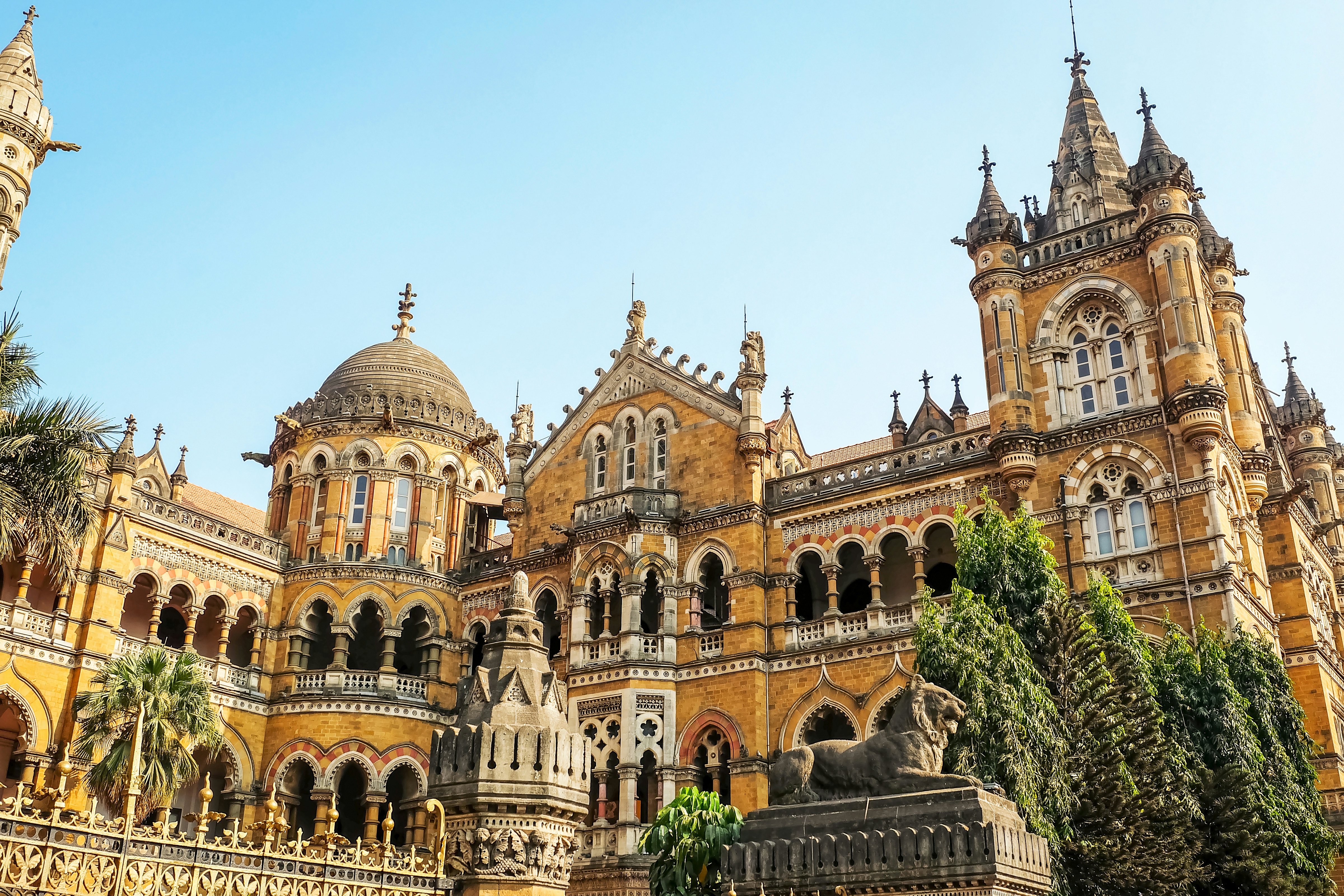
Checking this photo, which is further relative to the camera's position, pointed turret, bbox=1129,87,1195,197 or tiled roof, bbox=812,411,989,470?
tiled roof, bbox=812,411,989,470

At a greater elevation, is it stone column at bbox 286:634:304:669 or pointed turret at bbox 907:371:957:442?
pointed turret at bbox 907:371:957:442

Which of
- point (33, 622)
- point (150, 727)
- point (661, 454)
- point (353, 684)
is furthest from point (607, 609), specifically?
point (33, 622)

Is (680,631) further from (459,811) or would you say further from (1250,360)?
(459,811)

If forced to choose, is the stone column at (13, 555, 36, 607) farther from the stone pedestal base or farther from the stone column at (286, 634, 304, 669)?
the stone pedestal base

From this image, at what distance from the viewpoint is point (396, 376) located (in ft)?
119

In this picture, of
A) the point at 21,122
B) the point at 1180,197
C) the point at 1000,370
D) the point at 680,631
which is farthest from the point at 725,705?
the point at 21,122

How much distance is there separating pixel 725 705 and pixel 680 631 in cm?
230

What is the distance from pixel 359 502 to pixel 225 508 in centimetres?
715

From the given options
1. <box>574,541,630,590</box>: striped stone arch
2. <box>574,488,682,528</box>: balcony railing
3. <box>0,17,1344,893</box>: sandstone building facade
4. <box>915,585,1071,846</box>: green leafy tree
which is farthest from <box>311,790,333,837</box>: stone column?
<box>915,585,1071,846</box>: green leafy tree

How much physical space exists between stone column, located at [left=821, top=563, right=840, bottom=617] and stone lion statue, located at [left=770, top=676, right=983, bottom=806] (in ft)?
52.4

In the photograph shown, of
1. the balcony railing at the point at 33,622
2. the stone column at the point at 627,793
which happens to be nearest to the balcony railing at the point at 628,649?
the stone column at the point at 627,793

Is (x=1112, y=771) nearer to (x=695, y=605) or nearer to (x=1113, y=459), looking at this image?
(x=1113, y=459)

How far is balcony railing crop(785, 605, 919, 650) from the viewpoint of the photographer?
27609 millimetres

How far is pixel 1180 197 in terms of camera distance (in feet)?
91.8
